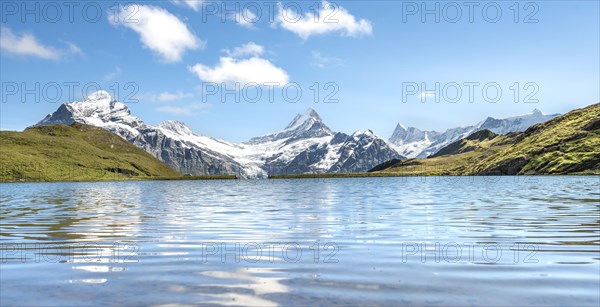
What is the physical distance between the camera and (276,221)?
37812 mm

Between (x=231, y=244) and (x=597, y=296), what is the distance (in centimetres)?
1623

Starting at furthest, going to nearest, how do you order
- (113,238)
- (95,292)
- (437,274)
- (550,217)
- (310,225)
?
(550,217) → (310,225) → (113,238) → (437,274) → (95,292)

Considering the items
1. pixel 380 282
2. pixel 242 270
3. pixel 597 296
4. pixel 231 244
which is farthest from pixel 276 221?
pixel 597 296

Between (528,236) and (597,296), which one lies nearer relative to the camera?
(597,296)

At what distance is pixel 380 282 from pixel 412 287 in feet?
3.64

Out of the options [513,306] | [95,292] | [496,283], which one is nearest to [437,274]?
[496,283]

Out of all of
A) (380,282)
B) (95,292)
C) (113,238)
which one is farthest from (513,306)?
(113,238)

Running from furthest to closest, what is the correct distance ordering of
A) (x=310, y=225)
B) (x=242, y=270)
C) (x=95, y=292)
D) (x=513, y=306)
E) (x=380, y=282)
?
1. (x=310, y=225)
2. (x=242, y=270)
3. (x=380, y=282)
4. (x=95, y=292)
5. (x=513, y=306)

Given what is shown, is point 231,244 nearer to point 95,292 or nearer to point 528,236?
→ point 95,292

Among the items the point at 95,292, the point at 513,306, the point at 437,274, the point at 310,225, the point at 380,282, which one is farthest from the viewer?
the point at 310,225

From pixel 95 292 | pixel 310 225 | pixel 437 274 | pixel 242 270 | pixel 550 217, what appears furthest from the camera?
pixel 550 217

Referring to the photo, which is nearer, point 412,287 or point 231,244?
point 412,287

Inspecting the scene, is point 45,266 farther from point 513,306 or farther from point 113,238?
point 513,306

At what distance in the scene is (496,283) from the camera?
14344 mm
